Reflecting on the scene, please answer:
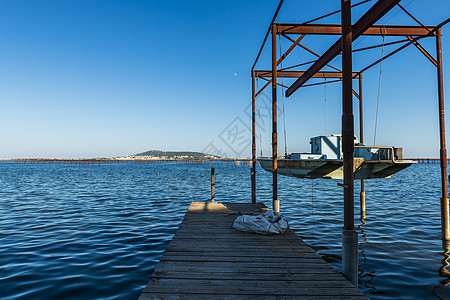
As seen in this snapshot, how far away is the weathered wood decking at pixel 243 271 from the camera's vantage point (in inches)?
169

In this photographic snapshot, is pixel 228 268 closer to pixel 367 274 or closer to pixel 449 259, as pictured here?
pixel 367 274

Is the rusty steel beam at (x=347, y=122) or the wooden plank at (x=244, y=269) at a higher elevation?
the rusty steel beam at (x=347, y=122)

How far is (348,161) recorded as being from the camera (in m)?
5.12

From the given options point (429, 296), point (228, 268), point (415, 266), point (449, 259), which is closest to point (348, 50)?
point (228, 268)

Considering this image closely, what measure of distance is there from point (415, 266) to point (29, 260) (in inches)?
465

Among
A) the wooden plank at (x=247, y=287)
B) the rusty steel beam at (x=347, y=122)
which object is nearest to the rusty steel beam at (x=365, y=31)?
the rusty steel beam at (x=347, y=122)

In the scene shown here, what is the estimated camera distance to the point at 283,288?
14.7 ft

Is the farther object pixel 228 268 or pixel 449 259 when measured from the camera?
pixel 449 259

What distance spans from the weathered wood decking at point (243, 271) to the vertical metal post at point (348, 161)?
0.33 m

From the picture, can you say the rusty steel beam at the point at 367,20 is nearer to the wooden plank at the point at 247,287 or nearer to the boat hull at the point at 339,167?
the boat hull at the point at 339,167

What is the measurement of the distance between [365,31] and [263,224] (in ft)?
25.6

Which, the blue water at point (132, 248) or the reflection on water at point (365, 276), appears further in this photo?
the reflection on water at point (365, 276)

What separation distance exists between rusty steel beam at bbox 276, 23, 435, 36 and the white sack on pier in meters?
7.50

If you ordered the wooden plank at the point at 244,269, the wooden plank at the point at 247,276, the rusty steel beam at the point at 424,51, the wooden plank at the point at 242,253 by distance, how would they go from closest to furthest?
the wooden plank at the point at 247,276, the wooden plank at the point at 244,269, the wooden plank at the point at 242,253, the rusty steel beam at the point at 424,51
